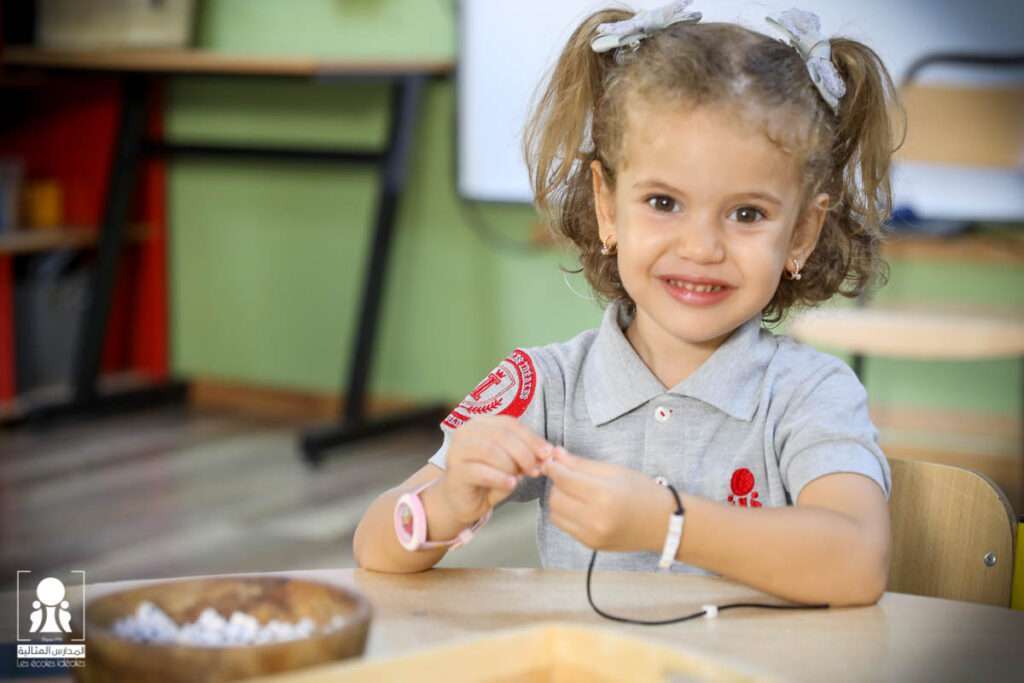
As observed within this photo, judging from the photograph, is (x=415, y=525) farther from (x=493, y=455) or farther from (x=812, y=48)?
(x=812, y=48)

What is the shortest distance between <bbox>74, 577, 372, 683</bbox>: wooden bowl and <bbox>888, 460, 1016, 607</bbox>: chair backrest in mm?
500

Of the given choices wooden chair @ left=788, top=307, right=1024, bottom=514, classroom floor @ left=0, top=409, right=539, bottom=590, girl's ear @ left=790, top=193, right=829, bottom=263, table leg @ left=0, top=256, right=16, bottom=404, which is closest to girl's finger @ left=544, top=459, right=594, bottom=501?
girl's ear @ left=790, top=193, right=829, bottom=263

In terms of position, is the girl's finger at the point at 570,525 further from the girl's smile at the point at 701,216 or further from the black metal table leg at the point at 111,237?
the black metal table leg at the point at 111,237

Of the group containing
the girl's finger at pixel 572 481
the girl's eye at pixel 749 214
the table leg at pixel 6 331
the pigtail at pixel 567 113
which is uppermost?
the pigtail at pixel 567 113

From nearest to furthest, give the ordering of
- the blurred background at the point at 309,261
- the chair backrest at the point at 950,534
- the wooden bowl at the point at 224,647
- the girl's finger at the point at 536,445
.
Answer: the wooden bowl at the point at 224,647, the girl's finger at the point at 536,445, the chair backrest at the point at 950,534, the blurred background at the point at 309,261

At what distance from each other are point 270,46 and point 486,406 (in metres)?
2.76

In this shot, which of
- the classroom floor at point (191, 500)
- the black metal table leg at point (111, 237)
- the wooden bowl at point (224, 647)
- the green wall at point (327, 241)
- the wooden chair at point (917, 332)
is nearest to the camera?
the wooden bowl at point (224, 647)

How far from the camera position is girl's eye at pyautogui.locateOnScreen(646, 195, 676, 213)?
3.17ft

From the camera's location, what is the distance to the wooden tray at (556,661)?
0.60 m

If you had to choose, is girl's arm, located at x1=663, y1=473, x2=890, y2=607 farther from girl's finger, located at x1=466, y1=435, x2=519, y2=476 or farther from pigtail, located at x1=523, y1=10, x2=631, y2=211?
pigtail, located at x1=523, y1=10, x2=631, y2=211

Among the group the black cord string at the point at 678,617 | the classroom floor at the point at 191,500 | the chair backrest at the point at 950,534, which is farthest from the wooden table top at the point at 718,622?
A: the classroom floor at the point at 191,500
